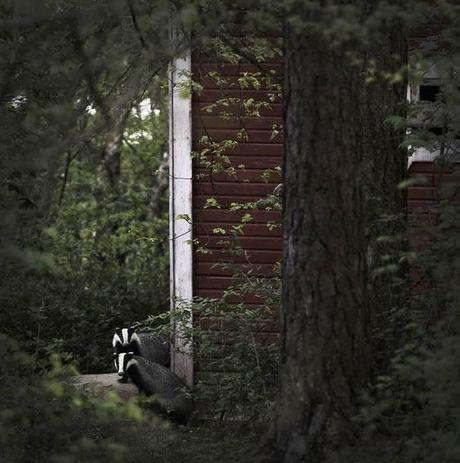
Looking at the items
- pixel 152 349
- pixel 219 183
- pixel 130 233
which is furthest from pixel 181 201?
pixel 152 349

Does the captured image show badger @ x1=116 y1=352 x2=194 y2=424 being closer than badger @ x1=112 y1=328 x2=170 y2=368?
Yes

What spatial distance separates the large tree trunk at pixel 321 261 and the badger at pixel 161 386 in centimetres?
377

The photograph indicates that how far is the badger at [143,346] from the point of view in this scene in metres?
11.5

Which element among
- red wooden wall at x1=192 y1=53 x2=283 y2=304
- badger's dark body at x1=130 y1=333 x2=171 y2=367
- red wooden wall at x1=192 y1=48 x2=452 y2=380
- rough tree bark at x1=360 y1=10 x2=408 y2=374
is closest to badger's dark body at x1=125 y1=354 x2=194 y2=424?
red wooden wall at x1=192 y1=48 x2=452 y2=380

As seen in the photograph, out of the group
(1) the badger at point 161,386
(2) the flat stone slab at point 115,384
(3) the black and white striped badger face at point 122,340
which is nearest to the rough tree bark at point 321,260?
(1) the badger at point 161,386

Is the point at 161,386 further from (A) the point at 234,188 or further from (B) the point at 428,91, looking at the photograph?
(B) the point at 428,91

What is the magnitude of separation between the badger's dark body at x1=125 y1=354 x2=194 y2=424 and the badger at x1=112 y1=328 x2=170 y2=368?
0.58 m

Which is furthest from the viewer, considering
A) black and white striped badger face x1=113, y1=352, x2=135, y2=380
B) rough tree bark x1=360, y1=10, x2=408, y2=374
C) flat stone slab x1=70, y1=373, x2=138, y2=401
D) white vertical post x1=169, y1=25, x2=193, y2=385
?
→ black and white striped badger face x1=113, y1=352, x2=135, y2=380

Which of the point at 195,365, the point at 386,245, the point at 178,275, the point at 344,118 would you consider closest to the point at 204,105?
the point at 178,275

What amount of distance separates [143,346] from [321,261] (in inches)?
221

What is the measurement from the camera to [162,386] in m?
10.5

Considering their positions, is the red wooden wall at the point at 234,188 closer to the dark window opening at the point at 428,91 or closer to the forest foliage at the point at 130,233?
the forest foliage at the point at 130,233

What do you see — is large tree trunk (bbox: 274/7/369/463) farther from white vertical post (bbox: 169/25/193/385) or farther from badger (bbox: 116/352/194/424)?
white vertical post (bbox: 169/25/193/385)

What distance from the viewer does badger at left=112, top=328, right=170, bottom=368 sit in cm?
1148
